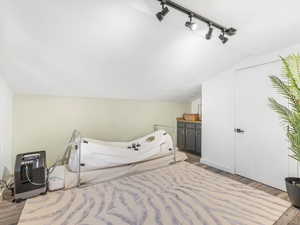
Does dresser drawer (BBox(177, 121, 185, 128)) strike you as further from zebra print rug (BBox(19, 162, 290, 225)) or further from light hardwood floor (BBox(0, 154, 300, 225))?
light hardwood floor (BBox(0, 154, 300, 225))

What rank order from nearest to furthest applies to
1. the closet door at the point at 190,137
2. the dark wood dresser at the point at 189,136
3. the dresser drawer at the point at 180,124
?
the dark wood dresser at the point at 189,136 < the closet door at the point at 190,137 < the dresser drawer at the point at 180,124

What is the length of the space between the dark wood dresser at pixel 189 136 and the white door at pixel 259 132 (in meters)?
1.19

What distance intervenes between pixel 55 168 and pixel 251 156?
3779mm

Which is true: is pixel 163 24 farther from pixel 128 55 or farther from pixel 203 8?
pixel 128 55

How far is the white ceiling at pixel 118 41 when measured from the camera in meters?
1.71

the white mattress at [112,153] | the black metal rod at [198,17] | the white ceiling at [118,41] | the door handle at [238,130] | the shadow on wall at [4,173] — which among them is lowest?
the shadow on wall at [4,173]

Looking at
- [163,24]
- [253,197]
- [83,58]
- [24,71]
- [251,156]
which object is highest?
[163,24]

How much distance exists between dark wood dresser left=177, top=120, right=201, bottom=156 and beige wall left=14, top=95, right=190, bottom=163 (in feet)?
3.29

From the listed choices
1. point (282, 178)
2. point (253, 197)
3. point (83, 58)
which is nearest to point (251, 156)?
point (282, 178)

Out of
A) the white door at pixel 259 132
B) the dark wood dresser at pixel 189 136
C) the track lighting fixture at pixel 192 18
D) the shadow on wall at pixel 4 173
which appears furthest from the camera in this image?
the dark wood dresser at pixel 189 136

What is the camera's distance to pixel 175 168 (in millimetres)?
3338

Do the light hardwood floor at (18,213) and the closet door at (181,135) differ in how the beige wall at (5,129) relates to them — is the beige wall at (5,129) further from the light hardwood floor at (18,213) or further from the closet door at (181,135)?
the closet door at (181,135)

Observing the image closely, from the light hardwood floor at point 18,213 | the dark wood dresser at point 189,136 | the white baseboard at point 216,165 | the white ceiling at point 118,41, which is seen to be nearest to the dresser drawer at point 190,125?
the dark wood dresser at point 189,136

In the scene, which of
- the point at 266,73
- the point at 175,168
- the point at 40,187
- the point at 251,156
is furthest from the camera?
the point at 175,168
